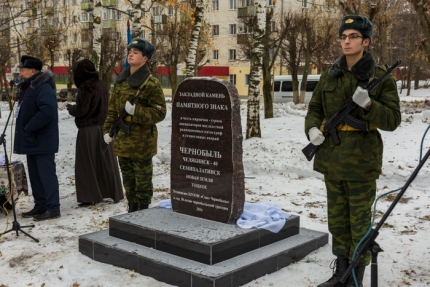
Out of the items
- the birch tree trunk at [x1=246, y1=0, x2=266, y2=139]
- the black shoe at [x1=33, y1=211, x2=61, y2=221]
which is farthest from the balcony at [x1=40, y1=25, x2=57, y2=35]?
the black shoe at [x1=33, y1=211, x2=61, y2=221]

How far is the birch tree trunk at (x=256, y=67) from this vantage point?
1300 centimetres

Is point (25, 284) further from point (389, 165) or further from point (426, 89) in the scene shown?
point (426, 89)

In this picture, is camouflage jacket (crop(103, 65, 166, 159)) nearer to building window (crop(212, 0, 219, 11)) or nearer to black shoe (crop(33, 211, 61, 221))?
black shoe (crop(33, 211, 61, 221))

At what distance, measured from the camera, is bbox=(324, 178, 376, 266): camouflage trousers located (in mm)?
4363

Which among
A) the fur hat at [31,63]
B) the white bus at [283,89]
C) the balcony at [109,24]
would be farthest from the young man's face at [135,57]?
the balcony at [109,24]

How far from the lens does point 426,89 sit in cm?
4884

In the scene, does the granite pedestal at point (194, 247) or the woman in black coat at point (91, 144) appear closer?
the granite pedestal at point (194, 247)

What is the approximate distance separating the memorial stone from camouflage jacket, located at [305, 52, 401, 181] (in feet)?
3.74

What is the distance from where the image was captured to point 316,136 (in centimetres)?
435

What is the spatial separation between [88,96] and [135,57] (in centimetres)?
168

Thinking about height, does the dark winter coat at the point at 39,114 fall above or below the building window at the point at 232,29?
below

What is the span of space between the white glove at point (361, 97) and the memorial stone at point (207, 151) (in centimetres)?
169

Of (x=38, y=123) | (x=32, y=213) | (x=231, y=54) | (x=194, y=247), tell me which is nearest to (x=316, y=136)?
(x=194, y=247)

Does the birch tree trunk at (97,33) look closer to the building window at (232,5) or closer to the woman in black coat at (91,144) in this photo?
the woman in black coat at (91,144)
